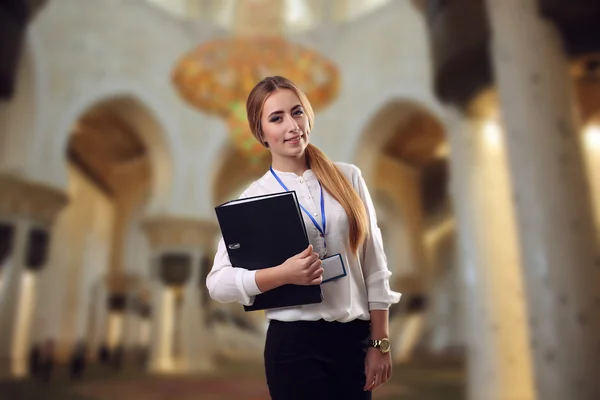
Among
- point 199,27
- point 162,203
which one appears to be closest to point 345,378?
point 162,203

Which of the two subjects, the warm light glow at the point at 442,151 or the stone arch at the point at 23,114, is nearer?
the stone arch at the point at 23,114

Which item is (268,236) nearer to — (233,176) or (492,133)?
(492,133)

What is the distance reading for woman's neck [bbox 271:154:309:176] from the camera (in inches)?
42.1

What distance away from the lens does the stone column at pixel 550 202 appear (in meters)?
3.06

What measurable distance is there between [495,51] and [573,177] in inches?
47.2

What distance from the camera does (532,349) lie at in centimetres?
329

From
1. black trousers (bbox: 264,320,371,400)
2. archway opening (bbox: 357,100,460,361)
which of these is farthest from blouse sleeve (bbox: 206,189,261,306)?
archway opening (bbox: 357,100,460,361)

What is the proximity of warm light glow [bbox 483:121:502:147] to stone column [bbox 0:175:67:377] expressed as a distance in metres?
7.95

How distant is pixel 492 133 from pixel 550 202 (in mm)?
2272

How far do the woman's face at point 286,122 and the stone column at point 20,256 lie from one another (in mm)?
9109

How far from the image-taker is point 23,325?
8.84 meters

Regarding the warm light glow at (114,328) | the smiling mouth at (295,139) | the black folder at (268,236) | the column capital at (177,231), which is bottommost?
the warm light glow at (114,328)

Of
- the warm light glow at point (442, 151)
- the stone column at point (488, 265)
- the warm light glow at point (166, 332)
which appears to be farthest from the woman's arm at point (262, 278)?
the warm light glow at point (442, 151)

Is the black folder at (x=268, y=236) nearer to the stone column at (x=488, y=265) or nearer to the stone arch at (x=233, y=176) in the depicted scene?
the stone column at (x=488, y=265)
